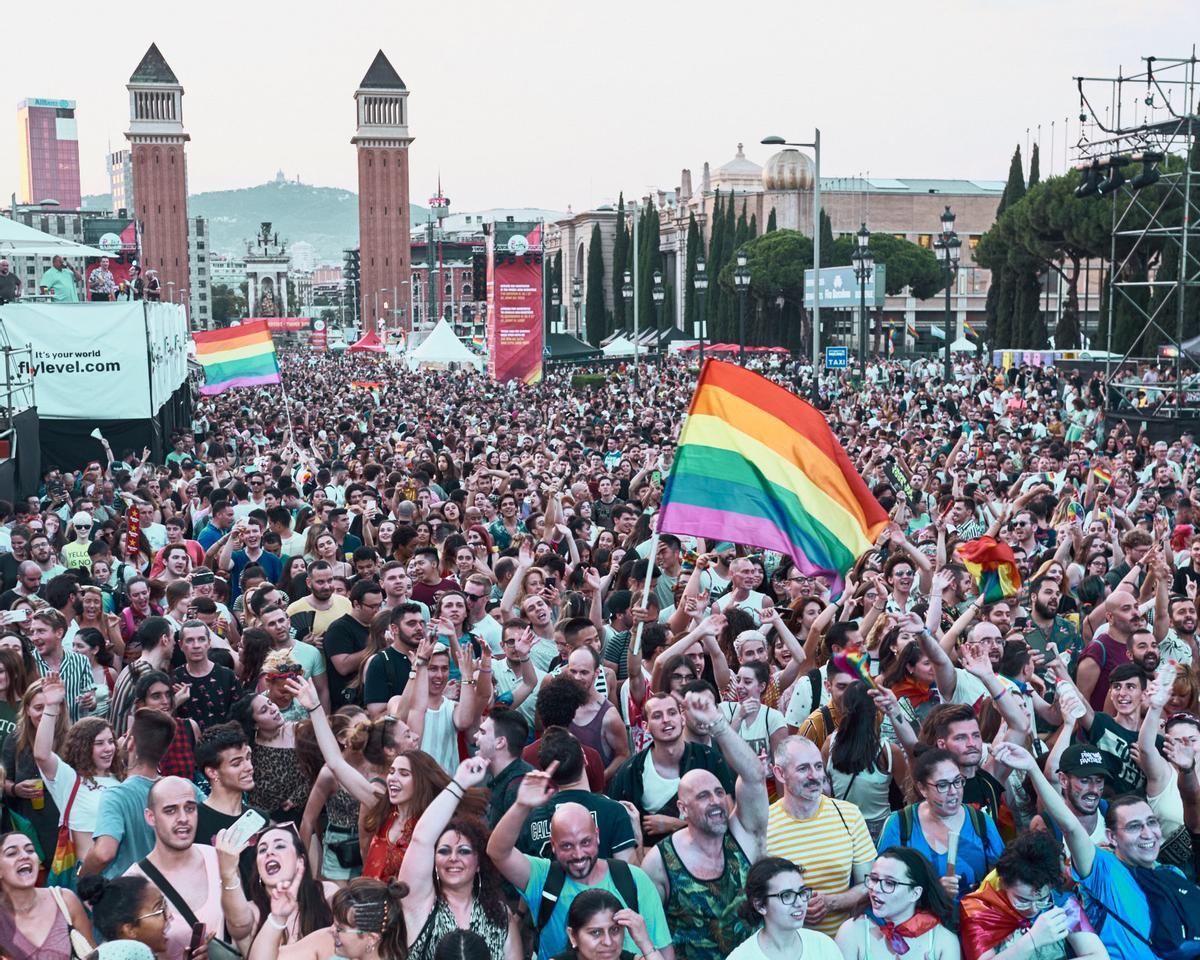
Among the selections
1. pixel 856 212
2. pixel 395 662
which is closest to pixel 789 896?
pixel 395 662

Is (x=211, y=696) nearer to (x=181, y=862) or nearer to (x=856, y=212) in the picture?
(x=181, y=862)

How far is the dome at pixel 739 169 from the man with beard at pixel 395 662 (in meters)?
105

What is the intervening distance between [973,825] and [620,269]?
314ft

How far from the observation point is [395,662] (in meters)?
7.63

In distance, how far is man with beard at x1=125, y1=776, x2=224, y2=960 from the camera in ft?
16.5

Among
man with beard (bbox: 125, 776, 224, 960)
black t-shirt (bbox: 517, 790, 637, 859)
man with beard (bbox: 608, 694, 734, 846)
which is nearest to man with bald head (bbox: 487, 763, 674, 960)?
black t-shirt (bbox: 517, 790, 637, 859)

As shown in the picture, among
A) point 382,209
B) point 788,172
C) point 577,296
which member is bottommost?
point 577,296

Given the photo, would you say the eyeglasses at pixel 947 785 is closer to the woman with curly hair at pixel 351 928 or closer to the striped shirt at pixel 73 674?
the woman with curly hair at pixel 351 928

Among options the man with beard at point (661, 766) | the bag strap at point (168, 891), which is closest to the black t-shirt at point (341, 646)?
the man with beard at point (661, 766)

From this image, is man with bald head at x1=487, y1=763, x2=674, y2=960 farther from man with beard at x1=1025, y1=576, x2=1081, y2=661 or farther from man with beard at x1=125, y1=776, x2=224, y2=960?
man with beard at x1=1025, y1=576, x2=1081, y2=661

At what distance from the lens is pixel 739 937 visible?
16.8ft

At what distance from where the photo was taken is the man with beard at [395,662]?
298 inches

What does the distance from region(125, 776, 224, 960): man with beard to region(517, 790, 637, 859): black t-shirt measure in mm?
1059

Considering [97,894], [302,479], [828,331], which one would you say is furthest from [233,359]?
[828,331]
